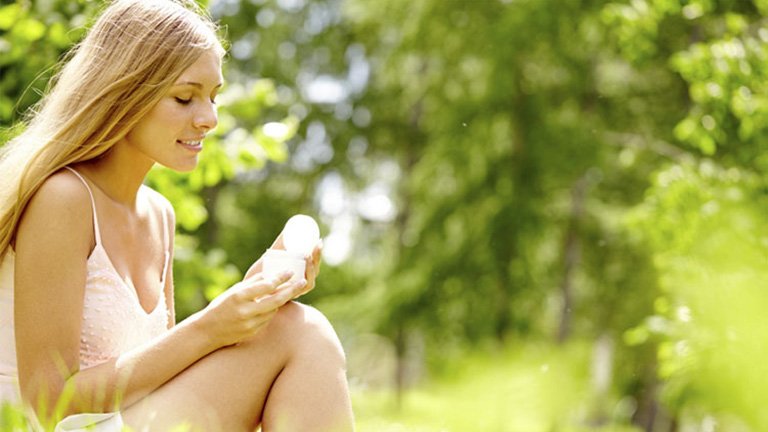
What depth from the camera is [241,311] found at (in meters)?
1.88

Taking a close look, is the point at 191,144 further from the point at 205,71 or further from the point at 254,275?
the point at 254,275

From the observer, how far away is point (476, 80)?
12336 millimetres

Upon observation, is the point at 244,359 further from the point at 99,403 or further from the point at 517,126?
the point at 517,126

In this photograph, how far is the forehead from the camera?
214 centimetres

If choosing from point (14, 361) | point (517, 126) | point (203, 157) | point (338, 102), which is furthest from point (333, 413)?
point (338, 102)

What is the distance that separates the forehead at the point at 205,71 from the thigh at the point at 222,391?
1.75ft

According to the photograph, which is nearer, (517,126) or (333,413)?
(333,413)

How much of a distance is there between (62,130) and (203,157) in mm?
2323

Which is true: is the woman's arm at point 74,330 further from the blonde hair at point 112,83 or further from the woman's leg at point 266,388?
the blonde hair at point 112,83

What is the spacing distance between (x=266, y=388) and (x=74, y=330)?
14.7 inches

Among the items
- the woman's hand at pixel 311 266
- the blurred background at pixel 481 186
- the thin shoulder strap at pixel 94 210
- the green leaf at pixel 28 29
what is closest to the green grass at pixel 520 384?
the blurred background at pixel 481 186

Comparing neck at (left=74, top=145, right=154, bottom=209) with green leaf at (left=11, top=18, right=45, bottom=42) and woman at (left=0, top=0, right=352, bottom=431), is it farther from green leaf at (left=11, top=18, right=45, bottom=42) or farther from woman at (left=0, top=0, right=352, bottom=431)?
green leaf at (left=11, top=18, right=45, bottom=42)

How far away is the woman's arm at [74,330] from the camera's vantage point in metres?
1.91

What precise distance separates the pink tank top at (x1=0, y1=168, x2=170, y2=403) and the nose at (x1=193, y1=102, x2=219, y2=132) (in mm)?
264
